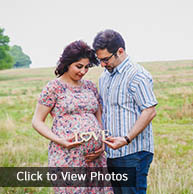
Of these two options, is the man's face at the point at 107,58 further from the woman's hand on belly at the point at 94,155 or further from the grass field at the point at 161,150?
the grass field at the point at 161,150

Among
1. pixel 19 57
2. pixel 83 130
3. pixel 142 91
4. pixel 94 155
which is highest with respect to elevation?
pixel 19 57

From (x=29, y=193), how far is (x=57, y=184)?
1471 millimetres

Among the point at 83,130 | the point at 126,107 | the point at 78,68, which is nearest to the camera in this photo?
the point at 126,107

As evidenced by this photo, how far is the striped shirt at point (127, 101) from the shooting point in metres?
2.77

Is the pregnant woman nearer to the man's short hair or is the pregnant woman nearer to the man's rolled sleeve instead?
the man's short hair

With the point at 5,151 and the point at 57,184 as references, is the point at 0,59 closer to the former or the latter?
the point at 5,151

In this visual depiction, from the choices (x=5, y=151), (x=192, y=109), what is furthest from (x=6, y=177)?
(x=192, y=109)

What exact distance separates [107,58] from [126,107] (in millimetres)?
532

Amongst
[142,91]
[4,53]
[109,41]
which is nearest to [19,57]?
[4,53]

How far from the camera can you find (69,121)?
3.00 m

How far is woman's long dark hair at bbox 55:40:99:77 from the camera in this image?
3010 millimetres

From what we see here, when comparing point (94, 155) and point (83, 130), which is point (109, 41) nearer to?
point (83, 130)

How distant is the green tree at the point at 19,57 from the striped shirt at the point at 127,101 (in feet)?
298

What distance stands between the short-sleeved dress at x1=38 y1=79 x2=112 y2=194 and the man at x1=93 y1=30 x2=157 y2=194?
0.18 metres
